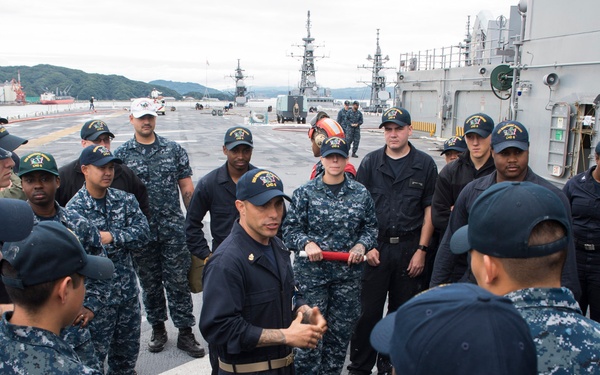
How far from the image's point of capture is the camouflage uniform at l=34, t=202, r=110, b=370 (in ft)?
10.2

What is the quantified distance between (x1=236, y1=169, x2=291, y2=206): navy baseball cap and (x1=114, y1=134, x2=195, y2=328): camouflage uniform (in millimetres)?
2214

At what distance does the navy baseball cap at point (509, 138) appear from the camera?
3.38 metres

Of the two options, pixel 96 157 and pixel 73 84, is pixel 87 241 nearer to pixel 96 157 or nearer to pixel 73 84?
pixel 96 157

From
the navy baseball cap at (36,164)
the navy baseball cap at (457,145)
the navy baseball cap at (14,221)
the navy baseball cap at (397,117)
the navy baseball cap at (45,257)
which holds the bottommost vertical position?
the navy baseball cap at (45,257)

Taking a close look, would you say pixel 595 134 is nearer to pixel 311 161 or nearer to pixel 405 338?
pixel 405 338

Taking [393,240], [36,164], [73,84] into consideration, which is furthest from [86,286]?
[73,84]

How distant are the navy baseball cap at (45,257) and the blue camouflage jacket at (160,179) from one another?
272cm

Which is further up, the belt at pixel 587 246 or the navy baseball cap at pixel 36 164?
the navy baseball cap at pixel 36 164

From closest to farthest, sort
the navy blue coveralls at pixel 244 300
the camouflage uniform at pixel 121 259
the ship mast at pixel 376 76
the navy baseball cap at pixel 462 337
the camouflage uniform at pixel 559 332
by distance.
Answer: the navy baseball cap at pixel 462 337
the camouflage uniform at pixel 559 332
the navy blue coveralls at pixel 244 300
the camouflage uniform at pixel 121 259
the ship mast at pixel 376 76

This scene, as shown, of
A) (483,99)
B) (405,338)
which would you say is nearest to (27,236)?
(405,338)

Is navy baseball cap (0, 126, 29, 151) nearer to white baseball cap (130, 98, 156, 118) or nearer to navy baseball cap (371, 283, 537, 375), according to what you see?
white baseball cap (130, 98, 156, 118)

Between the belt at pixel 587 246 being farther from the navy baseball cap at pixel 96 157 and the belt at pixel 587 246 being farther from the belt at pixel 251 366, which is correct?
the navy baseball cap at pixel 96 157

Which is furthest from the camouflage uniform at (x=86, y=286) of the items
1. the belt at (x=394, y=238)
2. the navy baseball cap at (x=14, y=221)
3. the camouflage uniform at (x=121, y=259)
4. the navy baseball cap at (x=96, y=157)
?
the belt at (x=394, y=238)

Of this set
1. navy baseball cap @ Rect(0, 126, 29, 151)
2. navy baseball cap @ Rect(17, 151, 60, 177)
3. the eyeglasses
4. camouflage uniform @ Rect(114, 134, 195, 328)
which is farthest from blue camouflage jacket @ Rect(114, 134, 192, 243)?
navy baseball cap @ Rect(17, 151, 60, 177)
